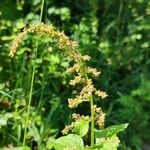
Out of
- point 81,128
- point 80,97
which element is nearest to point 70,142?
point 81,128

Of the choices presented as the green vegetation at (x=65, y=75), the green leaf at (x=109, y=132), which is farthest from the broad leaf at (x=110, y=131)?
the green vegetation at (x=65, y=75)

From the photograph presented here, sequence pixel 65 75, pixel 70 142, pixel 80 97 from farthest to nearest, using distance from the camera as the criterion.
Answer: pixel 65 75, pixel 70 142, pixel 80 97

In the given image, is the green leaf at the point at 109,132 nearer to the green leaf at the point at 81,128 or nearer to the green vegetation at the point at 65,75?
the green leaf at the point at 81,128

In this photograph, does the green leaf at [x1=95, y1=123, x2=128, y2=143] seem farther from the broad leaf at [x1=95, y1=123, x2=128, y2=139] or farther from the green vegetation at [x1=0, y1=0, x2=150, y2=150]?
the green vegetation at [x1=0, y1=0, x2=150, y2=150]

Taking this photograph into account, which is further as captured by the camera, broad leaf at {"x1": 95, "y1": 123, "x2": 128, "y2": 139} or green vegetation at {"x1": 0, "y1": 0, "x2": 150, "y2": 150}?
green vegetation at {"x1": 0, "y1": 0, "x2": 150, "y2": 150}

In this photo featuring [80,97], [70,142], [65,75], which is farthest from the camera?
[65,75]

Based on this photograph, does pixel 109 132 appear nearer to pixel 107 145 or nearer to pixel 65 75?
pixel 107 145

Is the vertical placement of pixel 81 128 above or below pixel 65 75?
below

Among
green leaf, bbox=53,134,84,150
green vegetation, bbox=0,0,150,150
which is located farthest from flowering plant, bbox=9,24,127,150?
green vegetation, bbox=0,0,150,150

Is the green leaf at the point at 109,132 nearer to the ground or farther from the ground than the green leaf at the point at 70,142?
farther from the ground

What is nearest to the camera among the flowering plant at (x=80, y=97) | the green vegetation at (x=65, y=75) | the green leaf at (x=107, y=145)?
the flowering plant at (x=80, y=97)
